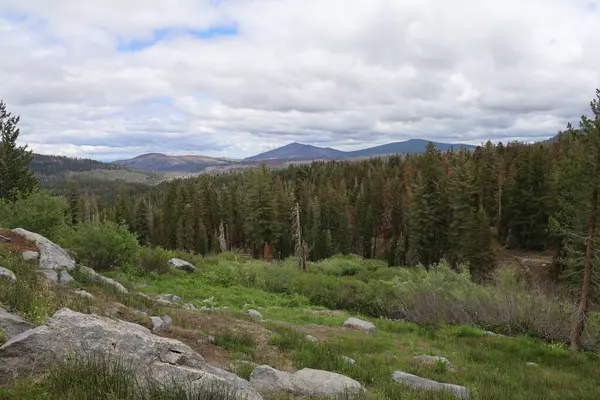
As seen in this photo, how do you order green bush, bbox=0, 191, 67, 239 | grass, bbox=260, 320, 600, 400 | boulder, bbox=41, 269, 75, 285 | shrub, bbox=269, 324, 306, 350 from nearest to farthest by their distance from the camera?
1. grass, bbox=260, 320, 600, 400
2. shrub, bbox=269, 324, 306, 350
3. boulder, bbox=41, 269, 75, 285
4. green bush, bbox=0, 191, 67, 239

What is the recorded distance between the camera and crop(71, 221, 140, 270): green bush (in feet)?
66.1

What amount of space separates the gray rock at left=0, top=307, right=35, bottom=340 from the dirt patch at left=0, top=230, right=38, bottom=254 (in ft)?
28.4

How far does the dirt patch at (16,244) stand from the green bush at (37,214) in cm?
557

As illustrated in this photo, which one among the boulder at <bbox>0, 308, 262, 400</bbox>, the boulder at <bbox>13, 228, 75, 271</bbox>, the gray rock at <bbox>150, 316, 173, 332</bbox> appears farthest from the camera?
the boulder at <bbox>13, 228, 75, 271</bbox>

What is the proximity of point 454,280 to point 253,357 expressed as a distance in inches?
655

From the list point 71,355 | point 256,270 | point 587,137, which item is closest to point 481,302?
point 587,137

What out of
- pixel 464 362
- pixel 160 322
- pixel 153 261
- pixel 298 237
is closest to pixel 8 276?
pixel 160 322

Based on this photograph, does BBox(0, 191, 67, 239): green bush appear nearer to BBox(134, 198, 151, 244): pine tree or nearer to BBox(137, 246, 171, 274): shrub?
BBox(137, 246, 171, 274): shrub

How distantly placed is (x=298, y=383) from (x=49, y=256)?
1151 cm

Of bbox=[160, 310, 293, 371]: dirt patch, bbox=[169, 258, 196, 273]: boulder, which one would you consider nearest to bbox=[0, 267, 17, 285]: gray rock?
bbox=[160, 310, 293, 371]: dirt patch

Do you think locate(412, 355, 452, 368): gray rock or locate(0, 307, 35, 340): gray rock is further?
locate(412, 355, 452, 368): gray rock

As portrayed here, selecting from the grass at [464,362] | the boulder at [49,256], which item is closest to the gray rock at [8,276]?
the boulder at [49,256]

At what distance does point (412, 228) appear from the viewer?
53.8 meters

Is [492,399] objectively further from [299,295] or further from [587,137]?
[299,295]
